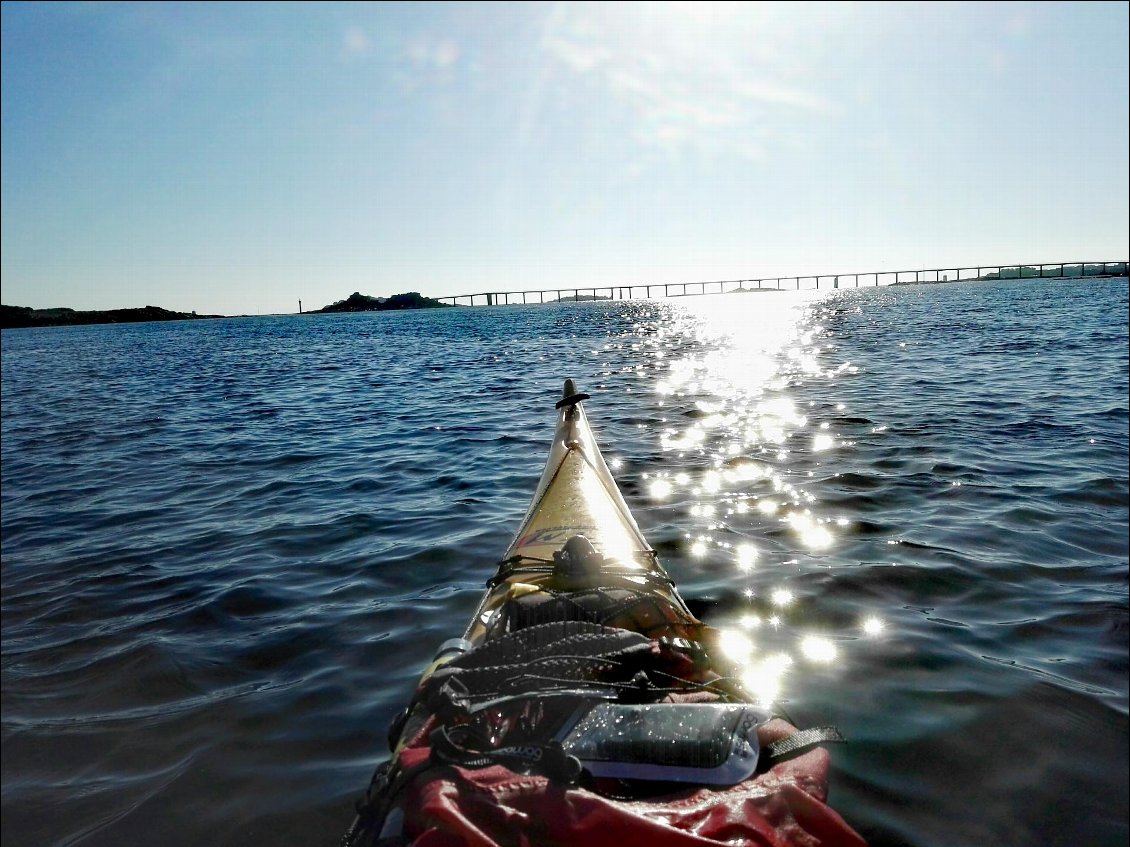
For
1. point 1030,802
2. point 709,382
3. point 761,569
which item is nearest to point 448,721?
point 1030,802

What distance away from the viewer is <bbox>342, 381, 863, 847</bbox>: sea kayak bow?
1.87 metres

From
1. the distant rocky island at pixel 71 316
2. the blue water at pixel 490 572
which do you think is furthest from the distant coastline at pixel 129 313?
the blue water at pixel 490 572

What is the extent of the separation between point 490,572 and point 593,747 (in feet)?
11.0

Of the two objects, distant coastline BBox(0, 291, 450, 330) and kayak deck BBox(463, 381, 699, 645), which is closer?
kayak deck BBox(463, 381, 699, 645)

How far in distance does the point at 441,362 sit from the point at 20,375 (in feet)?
58.3

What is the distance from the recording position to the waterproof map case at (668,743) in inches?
87.0

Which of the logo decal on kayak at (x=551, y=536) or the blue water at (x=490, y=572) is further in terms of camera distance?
the logo decal on kayak at (x=551, y=536)

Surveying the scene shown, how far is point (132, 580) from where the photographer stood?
223 inches

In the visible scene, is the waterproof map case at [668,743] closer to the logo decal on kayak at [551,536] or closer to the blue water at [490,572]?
the blue water at [490,572]

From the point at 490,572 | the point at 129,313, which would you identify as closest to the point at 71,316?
the point at 129,313

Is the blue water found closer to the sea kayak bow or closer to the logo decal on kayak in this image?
the logo decal on kayak

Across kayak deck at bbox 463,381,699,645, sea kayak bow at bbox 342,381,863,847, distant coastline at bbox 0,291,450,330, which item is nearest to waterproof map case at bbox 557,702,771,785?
sea kayak bow at bbox 342,381,863,847

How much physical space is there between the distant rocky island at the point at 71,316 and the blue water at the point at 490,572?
137108mm

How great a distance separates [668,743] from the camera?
2260 millimetres
